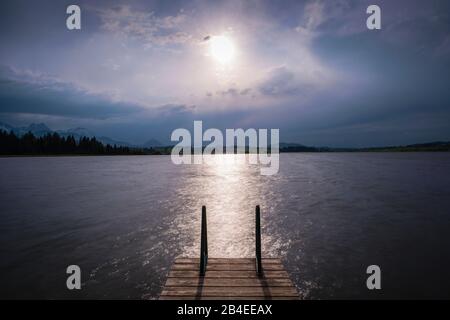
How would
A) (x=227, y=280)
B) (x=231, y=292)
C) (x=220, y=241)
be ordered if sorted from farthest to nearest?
(x=220, y=241)
(x=227, y=280)
(x=231, y=292)

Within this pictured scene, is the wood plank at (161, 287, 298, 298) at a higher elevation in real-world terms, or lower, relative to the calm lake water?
higher

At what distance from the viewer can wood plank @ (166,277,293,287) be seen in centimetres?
1000

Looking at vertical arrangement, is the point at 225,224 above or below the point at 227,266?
below

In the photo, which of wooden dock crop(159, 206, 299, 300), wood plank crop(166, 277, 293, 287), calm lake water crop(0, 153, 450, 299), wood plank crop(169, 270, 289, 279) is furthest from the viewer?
calm lake water crop(0, 153, 450, 299)

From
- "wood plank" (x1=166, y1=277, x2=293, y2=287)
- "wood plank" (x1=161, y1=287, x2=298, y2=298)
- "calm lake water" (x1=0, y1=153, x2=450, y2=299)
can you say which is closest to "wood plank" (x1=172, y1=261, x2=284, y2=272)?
"wood plank" (x1=166, y1=277, x2=293, y2=287)

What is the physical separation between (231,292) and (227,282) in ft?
2.24

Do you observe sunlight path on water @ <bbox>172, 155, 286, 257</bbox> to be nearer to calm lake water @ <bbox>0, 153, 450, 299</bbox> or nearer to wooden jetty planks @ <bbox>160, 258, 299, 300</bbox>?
calm lake water @ <bbox>0, 153, 450, 299</bbox>

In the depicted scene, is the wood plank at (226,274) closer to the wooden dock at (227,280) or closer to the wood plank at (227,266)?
the wooden dock at (227,280)

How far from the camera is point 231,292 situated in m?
9.55

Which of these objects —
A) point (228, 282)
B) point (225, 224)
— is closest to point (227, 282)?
point (228, 282)

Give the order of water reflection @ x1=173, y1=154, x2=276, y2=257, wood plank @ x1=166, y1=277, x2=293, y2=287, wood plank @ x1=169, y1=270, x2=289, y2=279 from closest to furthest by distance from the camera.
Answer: wood plank @ x1=166, y1=277, x2=293, y2=287
wood plank @ x1=169, y1=270, x2=289, y2=279
water reflection @ x1=173, y1=154, x2=276, y2=257

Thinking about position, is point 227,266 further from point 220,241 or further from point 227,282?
point 220,241
